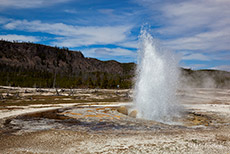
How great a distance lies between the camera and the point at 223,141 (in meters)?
13.1

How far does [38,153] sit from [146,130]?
9042 mm

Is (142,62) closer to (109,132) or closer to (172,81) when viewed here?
(172,81)

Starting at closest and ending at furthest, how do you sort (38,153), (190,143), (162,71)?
(38,153), (190,143), (162,71)

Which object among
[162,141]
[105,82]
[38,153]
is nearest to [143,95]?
[162,141]

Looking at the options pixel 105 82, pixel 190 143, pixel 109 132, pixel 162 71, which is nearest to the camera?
pixel 190 143

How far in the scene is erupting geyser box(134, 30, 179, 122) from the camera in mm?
23156

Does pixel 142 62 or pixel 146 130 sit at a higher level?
pixel 142 62

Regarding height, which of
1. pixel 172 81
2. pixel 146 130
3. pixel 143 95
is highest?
pixel 172 81

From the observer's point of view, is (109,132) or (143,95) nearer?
(109,132)

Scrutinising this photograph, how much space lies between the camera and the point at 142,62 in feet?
79.8

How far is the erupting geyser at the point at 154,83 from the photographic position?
23156mm

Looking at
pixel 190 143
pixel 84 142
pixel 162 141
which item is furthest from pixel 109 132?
pixel 190 143

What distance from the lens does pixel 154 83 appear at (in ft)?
76.0

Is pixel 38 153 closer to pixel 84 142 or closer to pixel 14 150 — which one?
pixel 14 150
